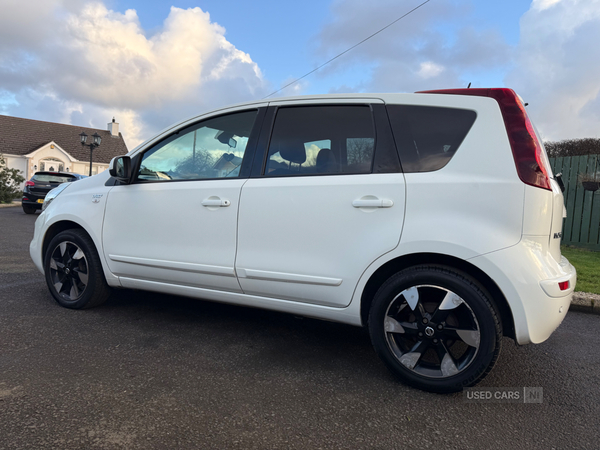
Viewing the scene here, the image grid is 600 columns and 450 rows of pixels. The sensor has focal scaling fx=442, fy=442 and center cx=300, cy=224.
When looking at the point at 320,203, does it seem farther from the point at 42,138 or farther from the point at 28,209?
the point at 42,138

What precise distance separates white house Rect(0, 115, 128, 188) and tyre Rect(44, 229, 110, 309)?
37.1 m

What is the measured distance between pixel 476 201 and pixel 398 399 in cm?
114

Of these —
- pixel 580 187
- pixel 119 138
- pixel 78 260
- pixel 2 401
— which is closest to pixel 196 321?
pixel 78 260

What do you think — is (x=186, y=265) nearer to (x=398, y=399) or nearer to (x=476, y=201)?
(x=398, y=399)

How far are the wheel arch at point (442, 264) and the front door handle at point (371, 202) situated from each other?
315mm

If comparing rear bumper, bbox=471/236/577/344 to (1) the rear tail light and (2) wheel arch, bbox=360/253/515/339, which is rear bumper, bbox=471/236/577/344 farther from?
(1) the rear tail light

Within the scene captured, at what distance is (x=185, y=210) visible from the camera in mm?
3152

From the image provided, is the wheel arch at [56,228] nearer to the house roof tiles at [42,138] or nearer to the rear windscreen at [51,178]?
the rear windscreen at [51,178]

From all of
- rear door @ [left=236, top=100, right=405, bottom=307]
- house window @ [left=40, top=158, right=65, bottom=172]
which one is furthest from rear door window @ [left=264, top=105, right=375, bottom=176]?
house window @ [left=40, top=158, right=65, bottom=172]

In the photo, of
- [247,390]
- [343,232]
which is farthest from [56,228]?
[343,232]

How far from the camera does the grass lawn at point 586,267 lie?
5022mm

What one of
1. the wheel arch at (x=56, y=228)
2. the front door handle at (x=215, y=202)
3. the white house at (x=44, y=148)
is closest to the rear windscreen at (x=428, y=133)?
the front door handle at (x=215, y=202)

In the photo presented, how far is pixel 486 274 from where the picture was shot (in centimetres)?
233

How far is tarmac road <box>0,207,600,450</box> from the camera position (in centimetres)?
198
